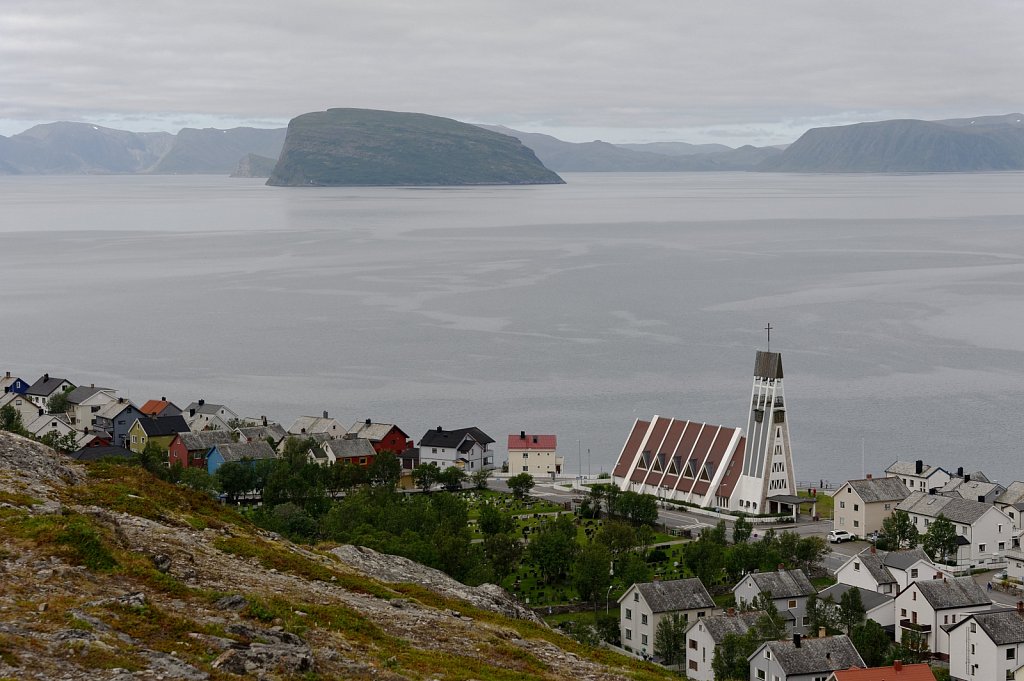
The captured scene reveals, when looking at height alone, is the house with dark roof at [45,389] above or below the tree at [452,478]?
above

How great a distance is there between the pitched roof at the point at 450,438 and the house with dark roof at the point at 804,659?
109ft

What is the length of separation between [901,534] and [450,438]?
24869mm

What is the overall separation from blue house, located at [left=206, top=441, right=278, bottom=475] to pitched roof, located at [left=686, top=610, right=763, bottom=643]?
30.0m

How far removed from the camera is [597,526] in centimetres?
5012

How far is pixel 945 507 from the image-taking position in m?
48.8

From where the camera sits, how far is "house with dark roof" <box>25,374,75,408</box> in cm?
7056

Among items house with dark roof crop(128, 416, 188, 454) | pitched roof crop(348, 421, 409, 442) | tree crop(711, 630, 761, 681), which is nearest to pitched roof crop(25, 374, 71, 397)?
house with dark roof crop(128, 416, 188, 454)

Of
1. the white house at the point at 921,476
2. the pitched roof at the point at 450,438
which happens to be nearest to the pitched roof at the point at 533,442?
the pitched roof at the point at 450,438

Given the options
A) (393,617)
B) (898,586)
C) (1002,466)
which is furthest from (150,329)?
(393,617)

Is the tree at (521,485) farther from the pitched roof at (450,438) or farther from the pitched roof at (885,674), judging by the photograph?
the pitched roof at (885,674)

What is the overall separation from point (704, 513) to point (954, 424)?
25.4m

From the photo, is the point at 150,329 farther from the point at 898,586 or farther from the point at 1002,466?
the point at 898,586

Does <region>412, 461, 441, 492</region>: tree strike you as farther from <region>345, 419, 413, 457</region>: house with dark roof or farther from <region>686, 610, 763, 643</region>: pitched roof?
<region>686, 610, 763, 643</region>: pitched roof

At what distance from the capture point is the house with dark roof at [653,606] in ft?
120
